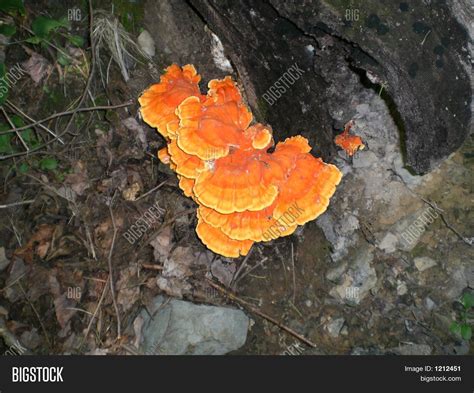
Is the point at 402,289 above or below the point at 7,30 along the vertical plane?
below

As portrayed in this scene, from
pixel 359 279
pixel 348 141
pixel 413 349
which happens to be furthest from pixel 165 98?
pixel 413 349

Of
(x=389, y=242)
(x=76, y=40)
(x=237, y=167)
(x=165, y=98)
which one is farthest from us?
(x=76, y=40)

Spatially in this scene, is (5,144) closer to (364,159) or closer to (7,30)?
(7,30)

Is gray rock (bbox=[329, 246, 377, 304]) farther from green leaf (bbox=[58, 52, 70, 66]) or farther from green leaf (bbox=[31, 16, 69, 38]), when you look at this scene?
green leaf (bbox=[31, 16, 69, 38])

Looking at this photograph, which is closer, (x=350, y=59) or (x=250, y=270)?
(x=350, y=59)

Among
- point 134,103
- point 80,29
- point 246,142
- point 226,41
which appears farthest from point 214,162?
point 80,29

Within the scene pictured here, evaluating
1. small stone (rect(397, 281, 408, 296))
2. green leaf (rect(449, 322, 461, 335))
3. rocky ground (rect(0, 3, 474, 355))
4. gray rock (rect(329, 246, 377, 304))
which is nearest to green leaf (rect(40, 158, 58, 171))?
rocky ground (rect(0, 3, 474, 355))

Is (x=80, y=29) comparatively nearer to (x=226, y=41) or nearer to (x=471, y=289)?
(x=226, y=41)
